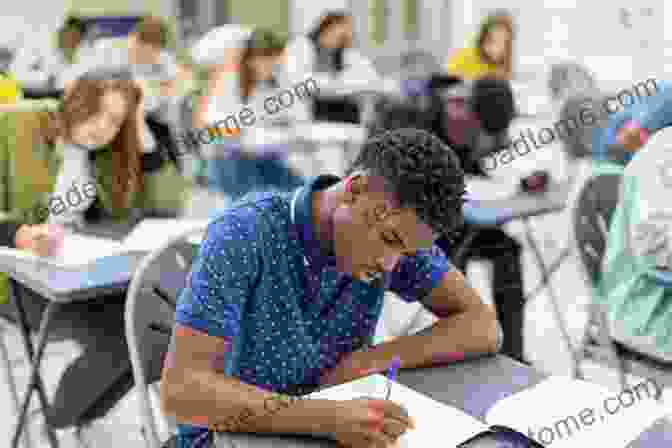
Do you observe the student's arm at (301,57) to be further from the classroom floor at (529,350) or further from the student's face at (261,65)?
the classroom floor at (529,350)

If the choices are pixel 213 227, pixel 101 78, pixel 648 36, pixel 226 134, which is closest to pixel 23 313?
pixel 101 78

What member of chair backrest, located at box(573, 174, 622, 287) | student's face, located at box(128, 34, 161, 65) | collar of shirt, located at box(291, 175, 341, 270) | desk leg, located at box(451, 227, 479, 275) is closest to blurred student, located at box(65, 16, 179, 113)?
student's face, located at box(128, 34, 161, 65)

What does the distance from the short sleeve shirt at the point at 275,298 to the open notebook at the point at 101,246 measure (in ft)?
1.89

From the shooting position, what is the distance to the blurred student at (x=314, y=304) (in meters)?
1.10

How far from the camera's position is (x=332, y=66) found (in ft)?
20.2

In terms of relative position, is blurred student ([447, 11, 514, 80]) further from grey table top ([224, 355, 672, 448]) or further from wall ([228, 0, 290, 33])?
grey table top ([224, 355, 672, 448])

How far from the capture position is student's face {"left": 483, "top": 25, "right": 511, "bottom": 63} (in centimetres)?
557

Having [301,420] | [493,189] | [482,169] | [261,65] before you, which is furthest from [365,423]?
[261,65]

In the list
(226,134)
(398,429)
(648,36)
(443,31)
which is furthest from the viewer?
(443,31)

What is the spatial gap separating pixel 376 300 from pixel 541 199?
154 cm

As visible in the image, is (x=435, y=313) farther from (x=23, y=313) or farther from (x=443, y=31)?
(x=443, y=31)

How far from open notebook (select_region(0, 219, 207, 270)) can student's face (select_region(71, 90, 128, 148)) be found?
0.35 metres

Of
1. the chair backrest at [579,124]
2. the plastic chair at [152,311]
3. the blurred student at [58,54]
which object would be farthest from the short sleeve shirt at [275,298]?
the blurred student at [58,54]

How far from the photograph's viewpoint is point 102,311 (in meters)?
2.04
